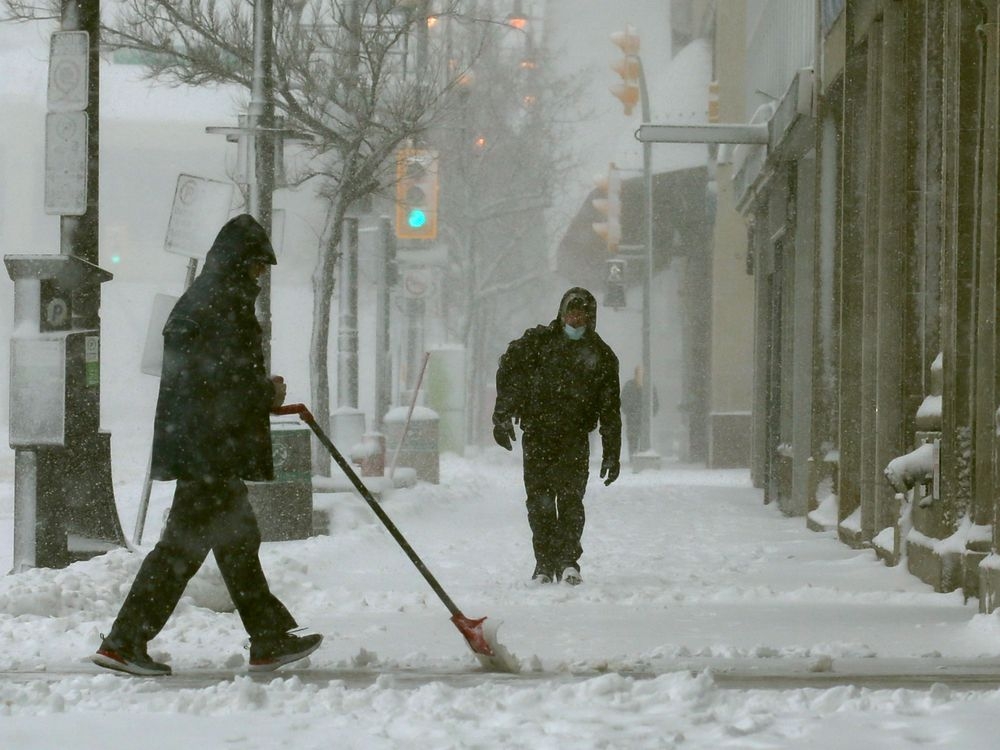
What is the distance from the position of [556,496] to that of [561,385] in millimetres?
616

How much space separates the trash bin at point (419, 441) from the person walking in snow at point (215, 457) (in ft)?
50.6

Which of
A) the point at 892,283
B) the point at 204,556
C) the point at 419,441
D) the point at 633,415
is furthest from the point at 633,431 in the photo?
the point at 204,556

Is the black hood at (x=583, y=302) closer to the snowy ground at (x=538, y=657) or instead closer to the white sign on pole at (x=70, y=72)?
the snowy ground at (x=538, y=657)

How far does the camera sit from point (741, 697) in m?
5.50

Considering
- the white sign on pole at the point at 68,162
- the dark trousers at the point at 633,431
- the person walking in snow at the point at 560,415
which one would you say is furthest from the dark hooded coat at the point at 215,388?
the dark trousers at the point at 633,431

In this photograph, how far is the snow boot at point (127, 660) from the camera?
20.1ft

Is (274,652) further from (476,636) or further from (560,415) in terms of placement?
(560,415)

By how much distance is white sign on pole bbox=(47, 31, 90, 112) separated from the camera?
9305 millimetres

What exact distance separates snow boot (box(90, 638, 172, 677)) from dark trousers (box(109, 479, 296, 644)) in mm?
105

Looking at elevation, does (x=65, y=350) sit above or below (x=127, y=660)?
above

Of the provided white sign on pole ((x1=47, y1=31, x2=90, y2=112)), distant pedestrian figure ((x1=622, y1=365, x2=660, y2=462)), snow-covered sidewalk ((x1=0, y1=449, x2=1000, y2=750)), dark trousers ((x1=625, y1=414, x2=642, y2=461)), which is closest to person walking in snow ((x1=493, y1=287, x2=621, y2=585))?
snow-covered sidewalk ((x1=0, y1=449, x2=1000, y2=750))

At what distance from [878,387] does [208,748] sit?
716cm

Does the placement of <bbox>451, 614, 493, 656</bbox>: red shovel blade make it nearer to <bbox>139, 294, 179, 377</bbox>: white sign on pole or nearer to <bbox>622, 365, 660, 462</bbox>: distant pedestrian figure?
<bbox>139, 294, 179, 377</bbox>: white sign on pole

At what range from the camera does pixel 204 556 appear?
6.41 m
